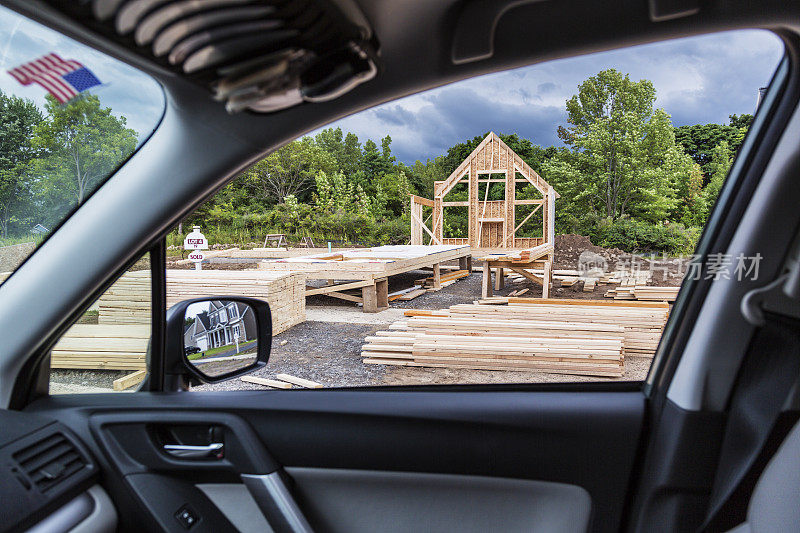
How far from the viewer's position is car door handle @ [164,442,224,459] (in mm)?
1202

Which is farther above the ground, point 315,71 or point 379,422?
point 315,71

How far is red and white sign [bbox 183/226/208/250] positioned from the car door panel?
1.53 feet

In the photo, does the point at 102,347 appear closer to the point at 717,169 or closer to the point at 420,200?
the point at 717,169

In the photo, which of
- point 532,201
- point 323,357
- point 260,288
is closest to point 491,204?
point 532,201

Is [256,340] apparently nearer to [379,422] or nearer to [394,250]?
[379,422]

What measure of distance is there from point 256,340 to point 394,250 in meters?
7.39

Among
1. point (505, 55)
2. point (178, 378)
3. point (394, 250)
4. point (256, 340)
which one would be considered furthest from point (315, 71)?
point (394, 250)

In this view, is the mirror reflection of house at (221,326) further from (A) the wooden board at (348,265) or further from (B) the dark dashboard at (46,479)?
(A) the wooden board at (348,265)

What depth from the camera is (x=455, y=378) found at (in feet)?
12.0

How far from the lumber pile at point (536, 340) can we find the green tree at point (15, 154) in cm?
284

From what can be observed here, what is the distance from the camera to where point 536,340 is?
3.85 m

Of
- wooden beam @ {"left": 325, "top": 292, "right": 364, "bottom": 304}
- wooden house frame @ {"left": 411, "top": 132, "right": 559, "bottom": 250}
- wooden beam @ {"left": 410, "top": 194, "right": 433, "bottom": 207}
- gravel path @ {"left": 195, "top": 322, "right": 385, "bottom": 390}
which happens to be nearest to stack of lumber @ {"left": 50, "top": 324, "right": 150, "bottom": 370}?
gravel path @ {"left": 195, "top": 322, "right": 385, "bottom": 390}

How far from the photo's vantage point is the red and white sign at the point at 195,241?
4.82 feet

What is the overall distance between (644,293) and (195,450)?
3881 mm
